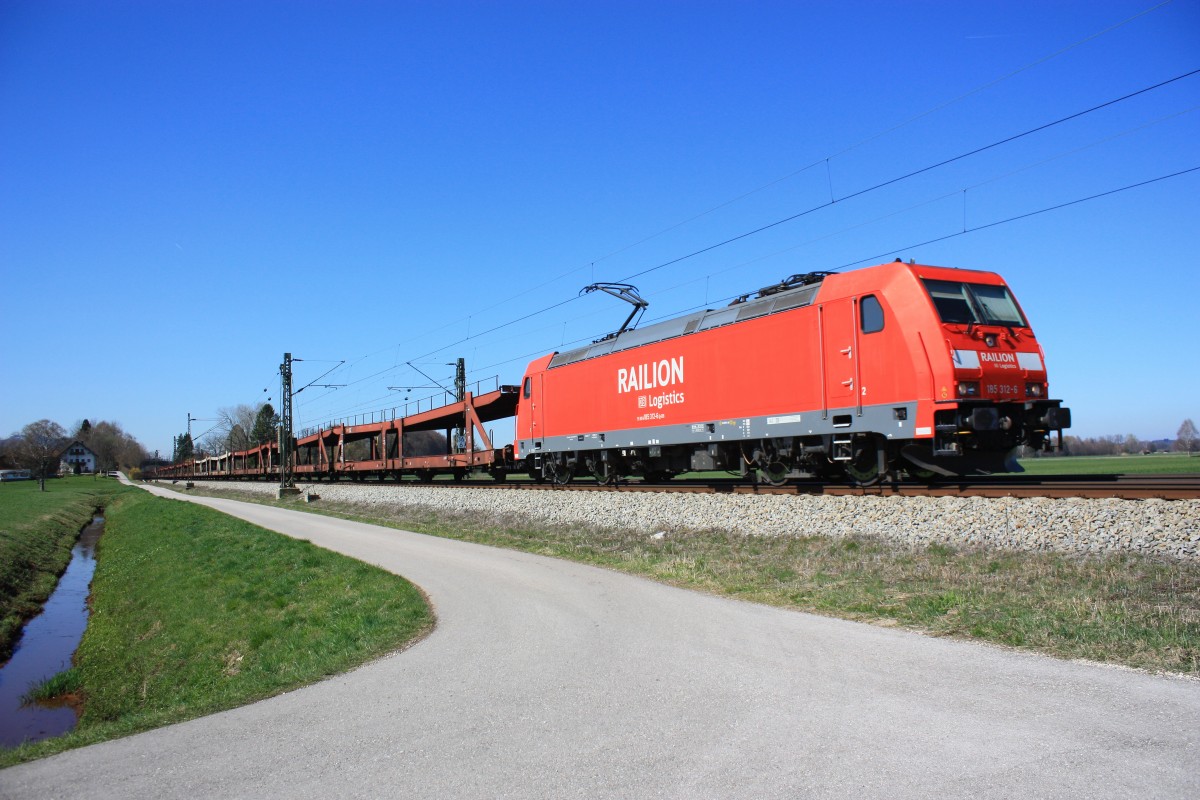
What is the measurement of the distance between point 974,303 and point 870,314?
1703 mm

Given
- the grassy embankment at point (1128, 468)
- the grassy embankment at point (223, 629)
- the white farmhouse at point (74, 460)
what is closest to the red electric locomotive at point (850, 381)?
the grassy embankment at point (223, 629)

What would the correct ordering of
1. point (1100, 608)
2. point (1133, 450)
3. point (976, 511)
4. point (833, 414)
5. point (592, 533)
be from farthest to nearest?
1. point (1133, 450)
2. point (592, 533)
3. point (833, 414)
4. point (976, 511)
5. point (1100, 608)

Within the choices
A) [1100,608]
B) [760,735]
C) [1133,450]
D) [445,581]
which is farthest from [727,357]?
[1133,450]

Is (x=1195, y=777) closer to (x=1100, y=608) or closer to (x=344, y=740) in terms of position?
(x=1100, y=608)

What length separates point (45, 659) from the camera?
14586 millimetres

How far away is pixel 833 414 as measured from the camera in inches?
558

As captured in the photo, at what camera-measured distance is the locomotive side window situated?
527 inches

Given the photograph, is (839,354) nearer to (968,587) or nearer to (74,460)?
(968,587)

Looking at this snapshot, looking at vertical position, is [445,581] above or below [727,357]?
below

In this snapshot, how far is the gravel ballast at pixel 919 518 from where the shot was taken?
9203 mm

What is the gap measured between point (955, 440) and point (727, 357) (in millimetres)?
5562

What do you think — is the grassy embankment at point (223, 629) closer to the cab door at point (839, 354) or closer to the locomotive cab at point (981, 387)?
the cab door at point (839, 354)

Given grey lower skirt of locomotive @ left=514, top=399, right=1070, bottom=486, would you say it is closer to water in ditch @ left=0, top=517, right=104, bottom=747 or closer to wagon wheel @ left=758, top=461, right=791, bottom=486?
wagon wheel @ left=758, top=461, right=791, bottom=486

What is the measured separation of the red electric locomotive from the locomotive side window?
0.02m
